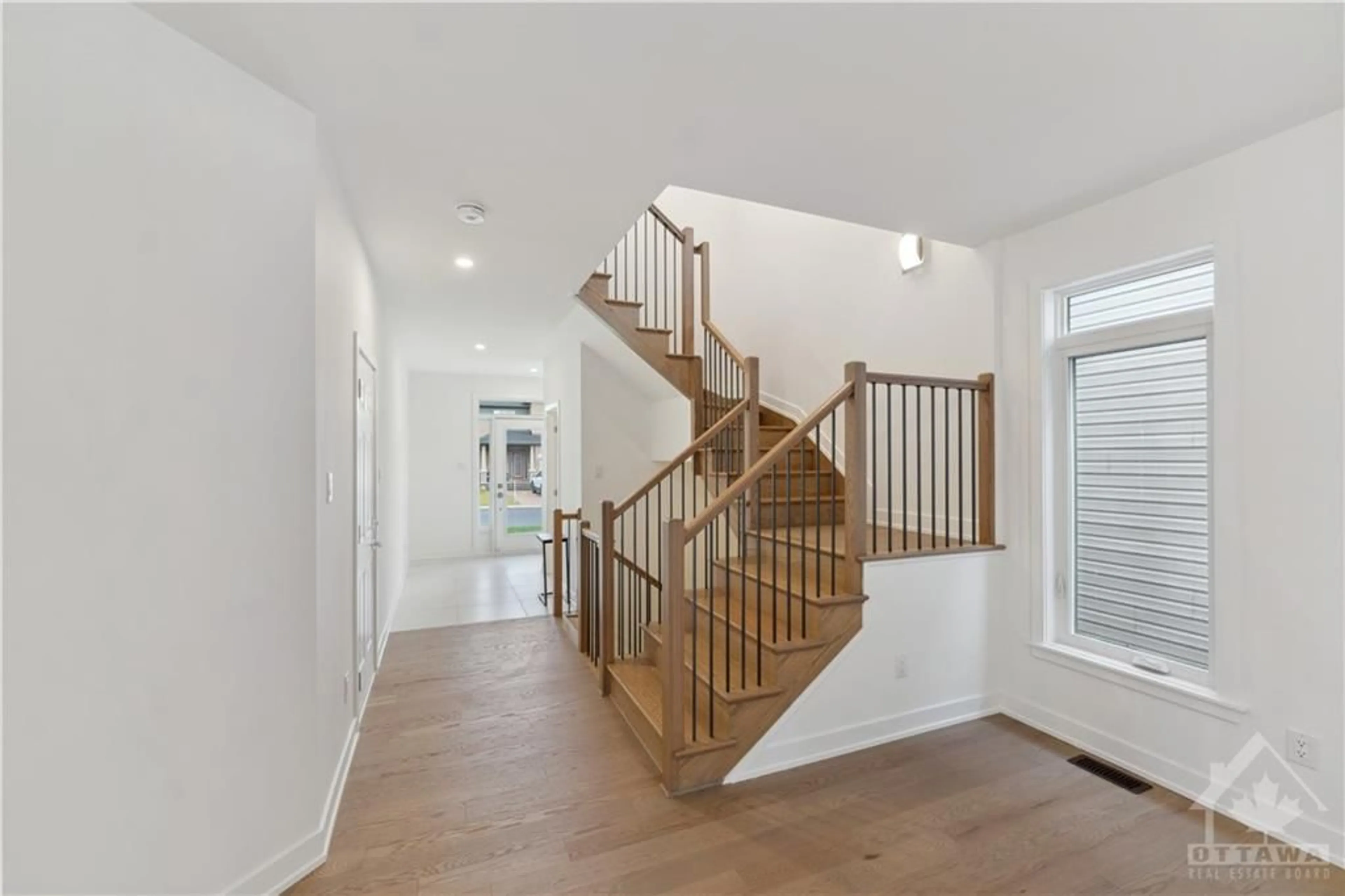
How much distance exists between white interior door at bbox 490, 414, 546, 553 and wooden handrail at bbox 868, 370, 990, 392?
622 cm

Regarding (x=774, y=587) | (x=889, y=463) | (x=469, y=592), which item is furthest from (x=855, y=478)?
(x=469, y=592)

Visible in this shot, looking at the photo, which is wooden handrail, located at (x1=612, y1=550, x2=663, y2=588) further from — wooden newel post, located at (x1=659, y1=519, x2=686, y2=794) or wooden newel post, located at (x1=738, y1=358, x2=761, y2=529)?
wooden newel post, located at (x1=659, y1=519, x2=686, y2=794)

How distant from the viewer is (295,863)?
6.03ft

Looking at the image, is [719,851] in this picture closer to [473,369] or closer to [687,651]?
[687,651]

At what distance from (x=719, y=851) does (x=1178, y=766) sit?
2009 millimetres

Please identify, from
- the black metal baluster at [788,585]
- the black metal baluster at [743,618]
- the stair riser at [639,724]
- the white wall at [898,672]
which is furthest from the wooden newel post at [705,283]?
the stair riser at [639,724]

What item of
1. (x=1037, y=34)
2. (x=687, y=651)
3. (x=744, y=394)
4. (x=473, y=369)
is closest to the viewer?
(x=1037, y=34)

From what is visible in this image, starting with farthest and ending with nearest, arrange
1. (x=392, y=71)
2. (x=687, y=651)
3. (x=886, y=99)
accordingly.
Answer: (x=687, y=651), (x=886, y=99), (x=392, y=71)

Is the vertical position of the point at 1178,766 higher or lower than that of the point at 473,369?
lower

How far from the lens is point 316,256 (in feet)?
6.54

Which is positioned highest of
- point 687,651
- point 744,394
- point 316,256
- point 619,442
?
point 316,256

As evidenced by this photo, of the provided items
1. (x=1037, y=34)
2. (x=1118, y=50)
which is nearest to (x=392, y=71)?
(x=1037, y=34)

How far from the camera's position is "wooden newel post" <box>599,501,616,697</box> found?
3377mm

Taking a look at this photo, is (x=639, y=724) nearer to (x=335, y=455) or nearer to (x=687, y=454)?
(x=687, y=454)
